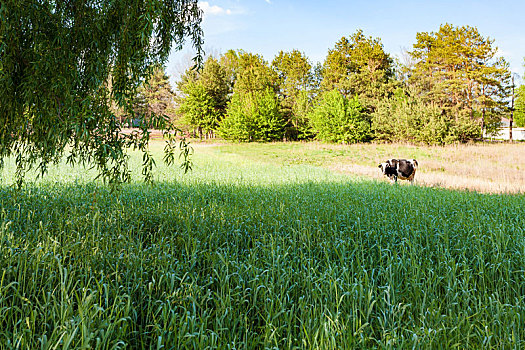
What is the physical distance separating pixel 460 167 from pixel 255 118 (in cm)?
2565

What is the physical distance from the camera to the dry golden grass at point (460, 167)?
10906mm

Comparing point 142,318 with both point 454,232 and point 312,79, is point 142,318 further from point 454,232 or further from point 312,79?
point 312,79

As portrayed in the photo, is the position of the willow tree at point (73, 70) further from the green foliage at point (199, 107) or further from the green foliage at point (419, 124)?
the green foliage at point (199, 107)

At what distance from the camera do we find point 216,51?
49.1 m

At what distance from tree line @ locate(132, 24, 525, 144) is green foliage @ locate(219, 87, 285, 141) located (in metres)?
0.12

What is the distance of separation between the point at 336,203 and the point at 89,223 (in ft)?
14.3

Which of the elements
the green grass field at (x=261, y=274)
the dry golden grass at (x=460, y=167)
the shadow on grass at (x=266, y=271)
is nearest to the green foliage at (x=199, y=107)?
the dry golden grass at (x=460, y=167)

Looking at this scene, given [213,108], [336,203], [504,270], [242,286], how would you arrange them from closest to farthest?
[242,286]
[504,270]
[336,203]
[213,108]

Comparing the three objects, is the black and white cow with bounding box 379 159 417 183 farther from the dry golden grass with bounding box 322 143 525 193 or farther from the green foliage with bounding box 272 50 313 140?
the green foliage with bounding box 272 50 313 140

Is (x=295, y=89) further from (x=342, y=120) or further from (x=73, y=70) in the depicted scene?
(x=73, y=70)

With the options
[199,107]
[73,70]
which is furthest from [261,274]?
[199,107]

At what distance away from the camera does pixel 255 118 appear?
37.6m

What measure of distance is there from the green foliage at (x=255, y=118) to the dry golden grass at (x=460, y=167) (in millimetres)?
15257

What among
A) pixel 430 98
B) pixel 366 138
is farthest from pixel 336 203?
pixel 430 98
